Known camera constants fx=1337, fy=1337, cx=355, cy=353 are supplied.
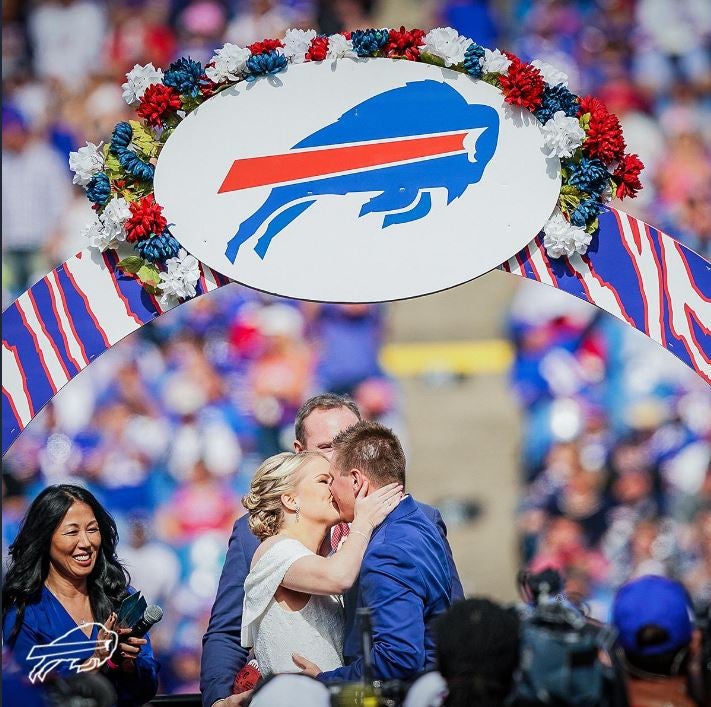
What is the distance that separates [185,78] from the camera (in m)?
4.38

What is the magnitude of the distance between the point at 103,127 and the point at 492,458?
388cm

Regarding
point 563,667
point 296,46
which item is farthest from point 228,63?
point 563,667

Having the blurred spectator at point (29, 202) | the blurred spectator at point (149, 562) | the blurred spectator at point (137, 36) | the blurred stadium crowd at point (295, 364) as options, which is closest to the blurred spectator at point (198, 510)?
the blurred stadium crowd at point (295, 364)

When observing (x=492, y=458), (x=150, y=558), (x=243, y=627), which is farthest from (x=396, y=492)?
(x=492, y=458)

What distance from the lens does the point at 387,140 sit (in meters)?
4.36

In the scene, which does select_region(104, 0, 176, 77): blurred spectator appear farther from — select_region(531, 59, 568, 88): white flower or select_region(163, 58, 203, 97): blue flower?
select_region(531, 59, 568, 88): white flower

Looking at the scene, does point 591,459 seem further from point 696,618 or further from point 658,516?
point 696,618

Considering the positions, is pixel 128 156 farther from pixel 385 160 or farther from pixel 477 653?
pixel 477 653

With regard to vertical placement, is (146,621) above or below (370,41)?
below

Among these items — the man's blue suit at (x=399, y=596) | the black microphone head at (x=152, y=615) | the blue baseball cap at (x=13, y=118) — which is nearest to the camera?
the man's blue suit at (x=399, y=596)

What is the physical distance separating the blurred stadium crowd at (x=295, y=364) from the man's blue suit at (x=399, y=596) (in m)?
3.58

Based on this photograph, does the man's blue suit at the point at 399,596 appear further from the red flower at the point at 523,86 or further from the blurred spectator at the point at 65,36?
the blurred spectator at the point at 65,36

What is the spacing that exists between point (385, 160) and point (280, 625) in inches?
59.7

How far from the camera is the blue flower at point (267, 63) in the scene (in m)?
4.37
